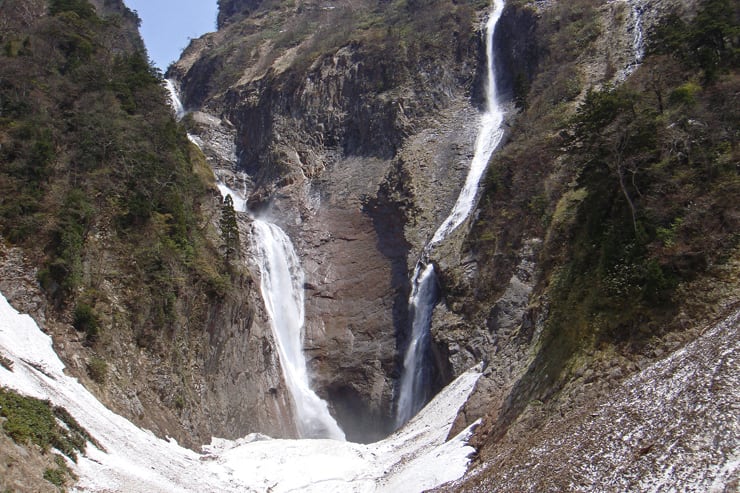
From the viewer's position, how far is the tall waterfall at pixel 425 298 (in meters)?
35.1

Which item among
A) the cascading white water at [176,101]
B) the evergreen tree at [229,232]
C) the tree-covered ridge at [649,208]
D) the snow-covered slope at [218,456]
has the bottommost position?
the snow-covered slope at [218,456]

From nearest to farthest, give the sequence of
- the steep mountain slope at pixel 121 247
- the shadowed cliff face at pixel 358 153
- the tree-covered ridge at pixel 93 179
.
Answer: the steep mountain slope at pixel 121 247, the tree-covered ridge at pixel 93 179, the shadowed cliff face at pixel 358 153

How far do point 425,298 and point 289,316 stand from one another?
397 inches

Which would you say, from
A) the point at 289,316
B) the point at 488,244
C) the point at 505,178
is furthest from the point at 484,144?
the point at 289,316

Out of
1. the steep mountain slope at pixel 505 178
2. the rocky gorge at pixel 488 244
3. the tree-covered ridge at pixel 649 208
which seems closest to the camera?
the rocky gorge at pixel 488 244

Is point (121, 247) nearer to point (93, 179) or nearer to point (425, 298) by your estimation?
point (93, 179)

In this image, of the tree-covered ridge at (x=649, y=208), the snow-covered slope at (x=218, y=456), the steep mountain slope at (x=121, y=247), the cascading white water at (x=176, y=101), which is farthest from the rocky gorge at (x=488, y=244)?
the cascading white water at (x=176, y=101)

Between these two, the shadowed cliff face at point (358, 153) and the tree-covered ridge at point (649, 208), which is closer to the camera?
the tree-covered ridge at point (649, 208)

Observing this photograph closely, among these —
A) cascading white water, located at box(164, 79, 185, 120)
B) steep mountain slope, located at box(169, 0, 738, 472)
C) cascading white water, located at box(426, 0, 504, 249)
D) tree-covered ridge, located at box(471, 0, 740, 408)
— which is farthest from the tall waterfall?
cascading white water, located at box(164, 79, 185, 120)

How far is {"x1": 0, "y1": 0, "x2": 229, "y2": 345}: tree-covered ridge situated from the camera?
74.7ft

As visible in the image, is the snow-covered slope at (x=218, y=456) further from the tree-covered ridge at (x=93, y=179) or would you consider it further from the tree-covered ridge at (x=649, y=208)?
the tree-covered ridge at (x=649, y=208)

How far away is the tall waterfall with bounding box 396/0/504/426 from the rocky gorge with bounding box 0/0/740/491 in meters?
0.92

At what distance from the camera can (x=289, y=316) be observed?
41062 millimetres

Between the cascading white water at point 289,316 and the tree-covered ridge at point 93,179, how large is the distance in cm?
881
